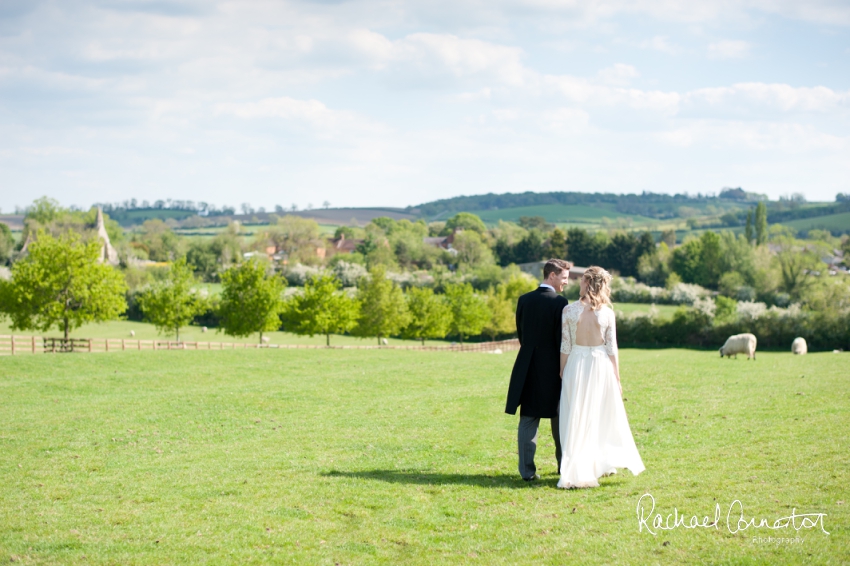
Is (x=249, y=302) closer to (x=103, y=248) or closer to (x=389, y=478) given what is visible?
(x=389, y=478)

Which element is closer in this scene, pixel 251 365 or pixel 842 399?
pixel 842 399

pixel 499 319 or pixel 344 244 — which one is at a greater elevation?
pixel 344 244

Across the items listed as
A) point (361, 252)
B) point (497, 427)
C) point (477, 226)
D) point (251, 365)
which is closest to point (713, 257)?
point (361, 252)

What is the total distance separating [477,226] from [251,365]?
15295 centimetres

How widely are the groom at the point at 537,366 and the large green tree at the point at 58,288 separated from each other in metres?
33.6

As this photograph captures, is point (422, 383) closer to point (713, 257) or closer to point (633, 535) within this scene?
point (633, 535)

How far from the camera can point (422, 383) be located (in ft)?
76.4

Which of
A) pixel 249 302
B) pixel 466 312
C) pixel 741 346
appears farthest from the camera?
pixel 466 312

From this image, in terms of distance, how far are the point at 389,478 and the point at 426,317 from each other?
4882 centimetres

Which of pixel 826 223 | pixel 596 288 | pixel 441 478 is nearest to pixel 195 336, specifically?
pixel 441 478

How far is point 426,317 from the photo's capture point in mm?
58781

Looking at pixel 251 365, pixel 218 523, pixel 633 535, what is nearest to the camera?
pixel 633 535

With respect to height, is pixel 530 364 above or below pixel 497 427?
above

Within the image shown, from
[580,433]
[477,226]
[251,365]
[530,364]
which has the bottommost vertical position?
[251,365]
